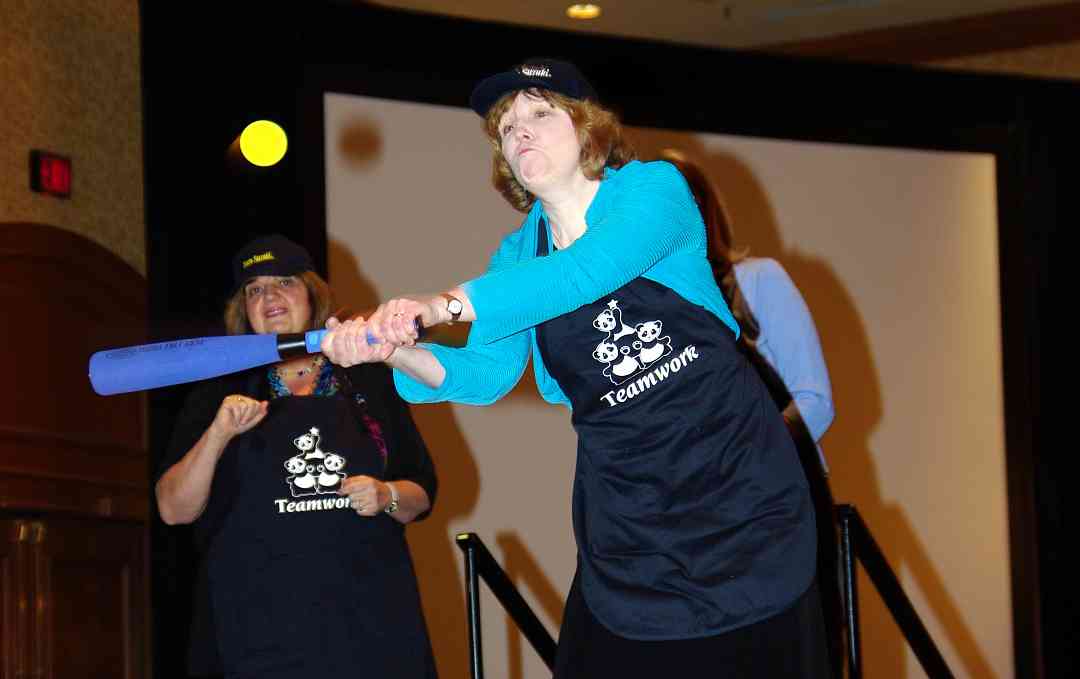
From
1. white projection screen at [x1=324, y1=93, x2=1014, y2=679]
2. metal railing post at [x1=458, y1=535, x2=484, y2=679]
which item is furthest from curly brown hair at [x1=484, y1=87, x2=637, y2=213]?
white projection screen at [x1=324, y1=93, x2=1014, y2=679]

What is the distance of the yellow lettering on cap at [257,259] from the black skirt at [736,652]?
4.60ft

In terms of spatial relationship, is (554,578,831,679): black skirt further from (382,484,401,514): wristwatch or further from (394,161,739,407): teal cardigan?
(382,484,401,514): wristwatch

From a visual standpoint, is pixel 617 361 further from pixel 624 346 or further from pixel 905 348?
pixel 905 348

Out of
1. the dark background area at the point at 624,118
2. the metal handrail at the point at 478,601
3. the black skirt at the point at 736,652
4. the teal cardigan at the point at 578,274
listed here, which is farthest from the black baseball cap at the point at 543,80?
the dark background area at the point at 624,118

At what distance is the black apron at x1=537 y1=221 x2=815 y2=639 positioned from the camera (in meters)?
1.89

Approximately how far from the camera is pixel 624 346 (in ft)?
6.40

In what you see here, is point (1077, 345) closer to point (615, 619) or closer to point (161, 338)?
point (161, 338)

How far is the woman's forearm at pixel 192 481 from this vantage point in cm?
277

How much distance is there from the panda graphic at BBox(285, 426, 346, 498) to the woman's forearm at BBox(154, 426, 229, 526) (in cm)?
15

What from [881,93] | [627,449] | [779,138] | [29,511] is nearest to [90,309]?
[29,511]

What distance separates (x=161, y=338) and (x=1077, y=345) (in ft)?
12.3

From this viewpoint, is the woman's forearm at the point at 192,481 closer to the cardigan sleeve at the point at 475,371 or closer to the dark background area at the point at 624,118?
the cardigan sleeve at the point at 475,371

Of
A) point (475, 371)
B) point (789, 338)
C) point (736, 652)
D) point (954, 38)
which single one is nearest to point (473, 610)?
point (789, 338)

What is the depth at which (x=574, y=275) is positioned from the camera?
1.87m
